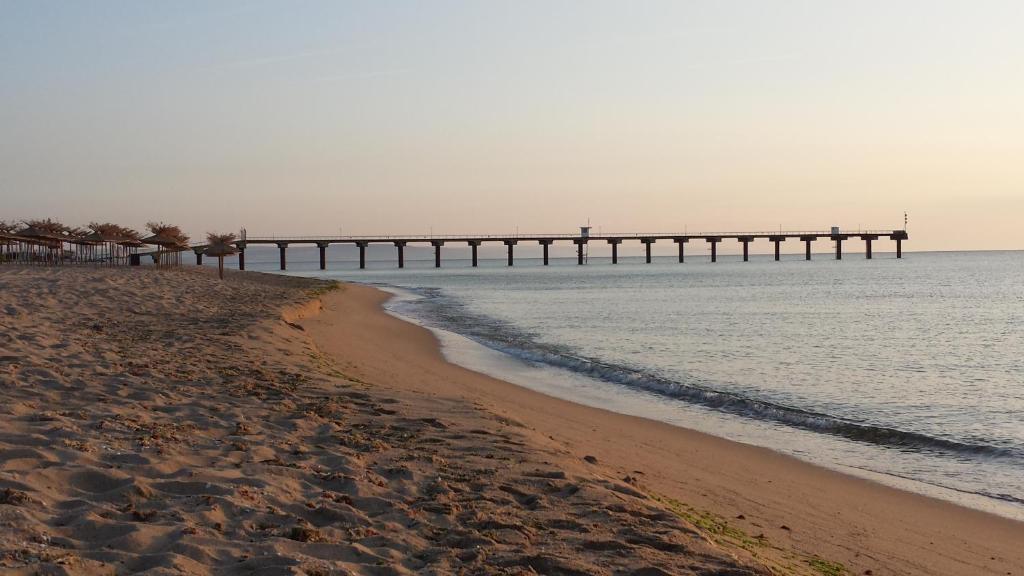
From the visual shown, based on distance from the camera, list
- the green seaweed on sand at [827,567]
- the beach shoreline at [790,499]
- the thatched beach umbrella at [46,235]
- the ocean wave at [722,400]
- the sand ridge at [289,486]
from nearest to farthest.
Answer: the sand ridge at [289,486] < the green seaweed on sand at [827,567] < the beach shoreline at [790,499] < the ocean wave at [722,400] < the thatched beach umbrella at [46,235]

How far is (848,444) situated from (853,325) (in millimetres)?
19419

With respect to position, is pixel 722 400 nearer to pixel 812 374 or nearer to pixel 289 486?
pixel 812 374

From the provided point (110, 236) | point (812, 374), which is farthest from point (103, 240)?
point (812, 374)

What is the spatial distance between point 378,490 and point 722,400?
9.03 m

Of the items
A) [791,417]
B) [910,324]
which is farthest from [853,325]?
[791,417]

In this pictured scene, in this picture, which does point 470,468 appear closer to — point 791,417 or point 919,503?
point 919,503

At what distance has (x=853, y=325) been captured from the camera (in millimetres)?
28875

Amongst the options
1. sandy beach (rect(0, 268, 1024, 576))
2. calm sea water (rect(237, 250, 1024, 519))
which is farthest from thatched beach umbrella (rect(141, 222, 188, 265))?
sandy beach (rect(0, 268, 1024, 576))

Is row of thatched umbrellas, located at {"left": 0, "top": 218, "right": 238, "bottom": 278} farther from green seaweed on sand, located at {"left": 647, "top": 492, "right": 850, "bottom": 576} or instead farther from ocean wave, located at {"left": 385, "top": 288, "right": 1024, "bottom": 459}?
green seaweed on sand, located at {"left": 647, "top": 492, "right": 850, "bottom": 576}

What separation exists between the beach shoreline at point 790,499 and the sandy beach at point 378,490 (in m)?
0.03

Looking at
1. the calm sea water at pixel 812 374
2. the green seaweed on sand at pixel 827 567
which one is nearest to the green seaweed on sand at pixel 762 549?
the green seaweed on sand at pixel 827 567

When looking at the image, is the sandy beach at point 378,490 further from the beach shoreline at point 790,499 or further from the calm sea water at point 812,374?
the calm sea water at point 812,374

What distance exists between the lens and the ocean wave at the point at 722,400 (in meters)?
10.6

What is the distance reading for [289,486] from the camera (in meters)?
5.77
